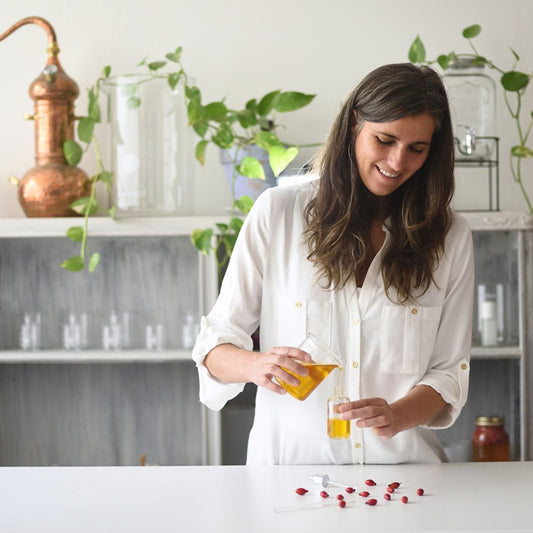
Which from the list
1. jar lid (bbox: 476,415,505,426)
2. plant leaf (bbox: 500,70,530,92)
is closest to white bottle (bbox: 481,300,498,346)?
jar lid (bbox: 476,415,505,426)

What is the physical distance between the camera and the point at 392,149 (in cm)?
171

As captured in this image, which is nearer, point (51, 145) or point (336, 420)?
point (336, 420)

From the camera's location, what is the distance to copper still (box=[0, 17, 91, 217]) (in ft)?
9.26

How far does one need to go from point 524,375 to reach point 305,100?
1.12 m

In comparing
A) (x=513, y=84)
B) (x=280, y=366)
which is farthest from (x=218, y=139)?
(x=280, y=366)

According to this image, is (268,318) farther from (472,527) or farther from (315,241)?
(472,527)

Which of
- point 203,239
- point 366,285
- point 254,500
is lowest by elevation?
point 254,500

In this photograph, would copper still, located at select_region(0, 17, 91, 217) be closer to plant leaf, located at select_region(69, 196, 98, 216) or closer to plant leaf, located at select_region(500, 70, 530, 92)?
plant leaf, located at select_region(69, 196, 98, 216)

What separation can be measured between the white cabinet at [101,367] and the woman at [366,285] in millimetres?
1227

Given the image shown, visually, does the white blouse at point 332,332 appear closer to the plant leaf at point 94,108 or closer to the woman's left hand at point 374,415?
the woman's left hand at point 374,415

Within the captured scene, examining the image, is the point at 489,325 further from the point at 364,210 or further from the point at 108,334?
the point at 108,334

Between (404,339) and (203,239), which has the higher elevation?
(203,239)

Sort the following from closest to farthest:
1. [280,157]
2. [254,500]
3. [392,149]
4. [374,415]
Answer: [254,500], [374,415], [392,149], [280,157]

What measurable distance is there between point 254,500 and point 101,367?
1777 millimetres
